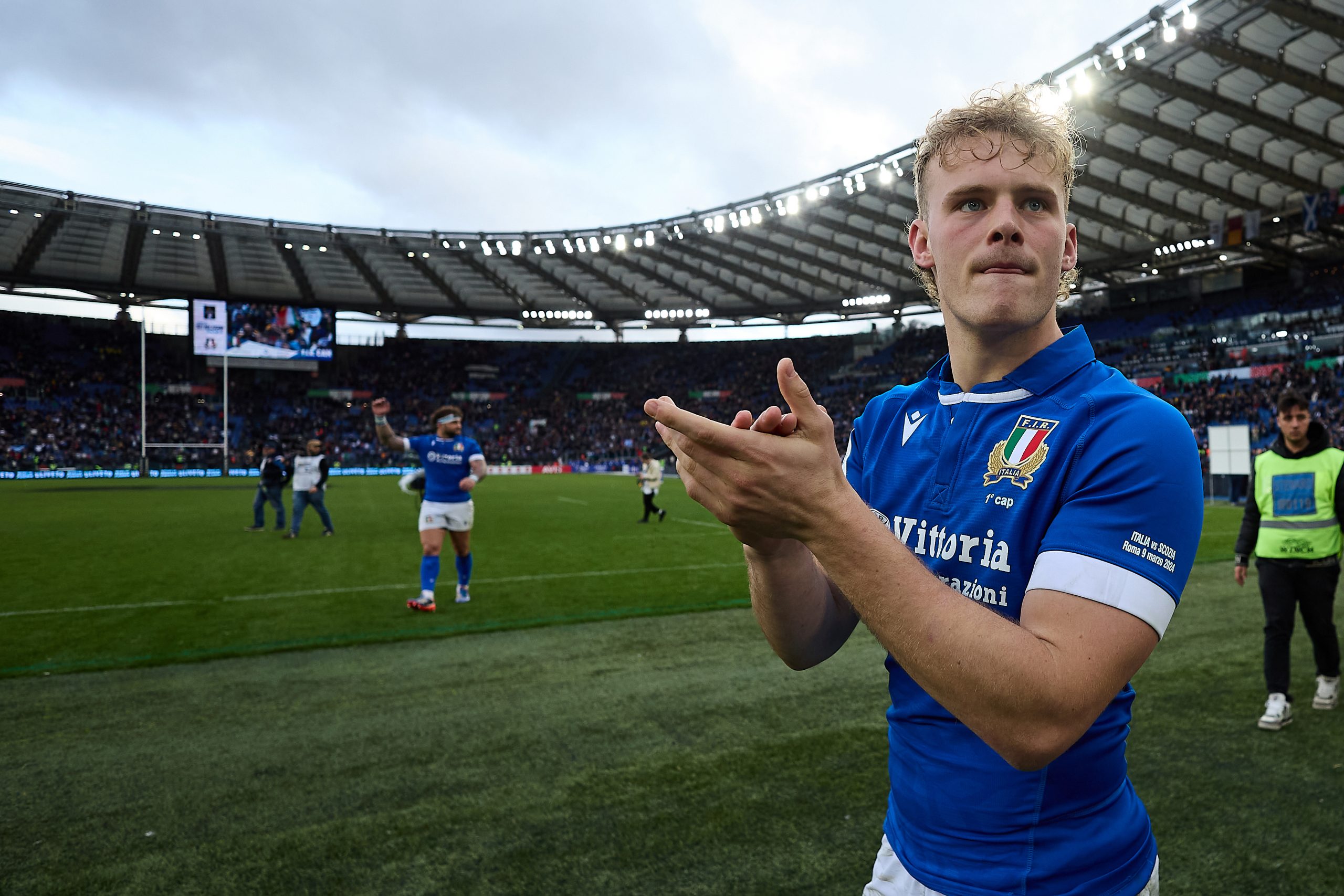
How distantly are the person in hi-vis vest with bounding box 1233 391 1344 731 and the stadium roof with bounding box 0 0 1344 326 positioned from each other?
1663 centimetres

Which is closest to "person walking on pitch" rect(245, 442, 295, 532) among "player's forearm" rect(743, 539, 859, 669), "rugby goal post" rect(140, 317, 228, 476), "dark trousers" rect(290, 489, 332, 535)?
"dark trousers" rect(290, 489, 332, 535)

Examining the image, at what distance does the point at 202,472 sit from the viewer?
147 ft

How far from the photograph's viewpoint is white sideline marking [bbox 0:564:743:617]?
9.20 m

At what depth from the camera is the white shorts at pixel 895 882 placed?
1581 millimetres

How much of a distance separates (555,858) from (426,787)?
44.9 inches

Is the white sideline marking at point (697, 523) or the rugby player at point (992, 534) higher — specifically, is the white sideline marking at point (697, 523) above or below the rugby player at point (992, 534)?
below

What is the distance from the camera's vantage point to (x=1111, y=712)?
5.06 ft

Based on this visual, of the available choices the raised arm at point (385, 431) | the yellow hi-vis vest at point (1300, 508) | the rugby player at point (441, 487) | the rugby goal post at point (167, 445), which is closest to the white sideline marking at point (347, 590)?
the rugby player at point (441, 487)

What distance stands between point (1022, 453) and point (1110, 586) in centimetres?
34

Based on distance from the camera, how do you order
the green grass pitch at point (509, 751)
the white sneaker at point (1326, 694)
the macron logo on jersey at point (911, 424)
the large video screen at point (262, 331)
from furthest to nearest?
the large video screen at point (262, 331) → the white sneaker at point (1326, 694) → the green grass pitch at point (509, 751) → the macron logo on jersey at point (911, 424)

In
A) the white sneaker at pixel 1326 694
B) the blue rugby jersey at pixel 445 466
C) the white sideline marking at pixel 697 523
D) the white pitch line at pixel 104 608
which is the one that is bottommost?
the white sideline marking at pixel 697 523

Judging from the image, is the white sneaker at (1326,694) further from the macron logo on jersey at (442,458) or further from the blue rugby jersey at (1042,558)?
the macron logo on jersey at (442,458)

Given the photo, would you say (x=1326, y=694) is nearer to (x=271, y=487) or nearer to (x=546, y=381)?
(x=271, y=487)

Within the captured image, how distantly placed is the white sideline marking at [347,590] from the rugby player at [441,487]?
144 centimetres
